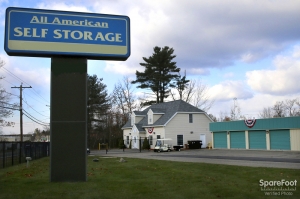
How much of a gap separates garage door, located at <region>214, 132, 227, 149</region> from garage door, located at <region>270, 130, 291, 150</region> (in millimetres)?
8103

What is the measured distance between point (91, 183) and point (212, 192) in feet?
14.7

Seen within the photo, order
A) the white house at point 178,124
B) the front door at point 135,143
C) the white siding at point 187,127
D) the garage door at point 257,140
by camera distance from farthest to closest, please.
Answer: the front door at point 135,143, the white house at point 178,124, the white siding at point 187,127, the garage door at point 257,140

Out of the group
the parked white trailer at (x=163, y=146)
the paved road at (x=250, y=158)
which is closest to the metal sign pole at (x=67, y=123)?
the paved road at (x=250, y=158)

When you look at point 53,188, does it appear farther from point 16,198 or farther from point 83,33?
point 83,33

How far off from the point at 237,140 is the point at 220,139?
3455 millimetres

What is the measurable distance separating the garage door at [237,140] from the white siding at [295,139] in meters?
7.21

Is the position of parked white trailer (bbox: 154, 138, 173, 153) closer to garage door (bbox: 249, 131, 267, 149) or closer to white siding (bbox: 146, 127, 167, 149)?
white siding (bbox: 146, 127, 167, 149)

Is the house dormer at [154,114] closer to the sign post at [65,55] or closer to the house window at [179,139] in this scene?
the house window at [179,139]

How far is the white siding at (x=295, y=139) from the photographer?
34.3m

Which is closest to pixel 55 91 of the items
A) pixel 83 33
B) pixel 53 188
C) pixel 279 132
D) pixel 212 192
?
pixel 83 33

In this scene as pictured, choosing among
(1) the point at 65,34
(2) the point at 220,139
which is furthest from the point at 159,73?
(1) the point at 65,34

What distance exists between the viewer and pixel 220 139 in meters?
45.7

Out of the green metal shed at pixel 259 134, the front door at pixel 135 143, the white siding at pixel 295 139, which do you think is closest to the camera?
the white siding at pixel 295 139

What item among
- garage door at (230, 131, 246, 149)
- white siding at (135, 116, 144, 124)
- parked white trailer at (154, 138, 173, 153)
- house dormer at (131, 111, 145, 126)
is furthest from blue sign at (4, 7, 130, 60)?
white siding at (135, 116, 144, 124)
